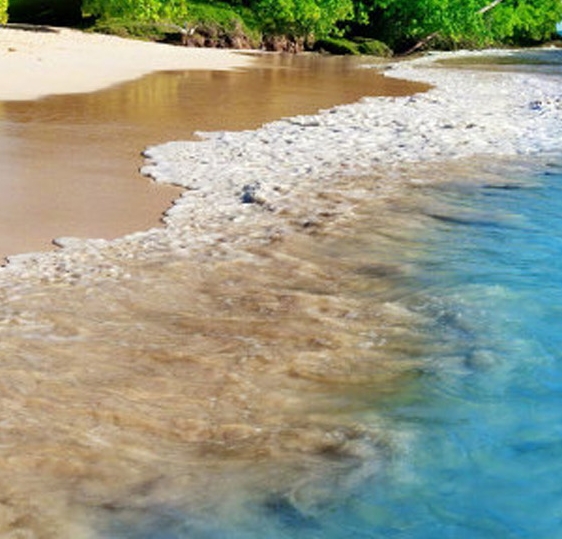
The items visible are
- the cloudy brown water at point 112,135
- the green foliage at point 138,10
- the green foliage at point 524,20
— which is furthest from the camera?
the green foliage at point 524,20

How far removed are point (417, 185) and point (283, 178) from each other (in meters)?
1.38

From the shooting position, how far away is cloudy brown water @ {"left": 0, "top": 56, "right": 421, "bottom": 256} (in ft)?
25.4

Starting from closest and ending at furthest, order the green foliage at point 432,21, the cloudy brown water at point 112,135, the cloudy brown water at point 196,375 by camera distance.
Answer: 1. the cloudy brown water at point 196,375
2. the cloudy brown water at point 112,135
3. the green foliage at point 432,21

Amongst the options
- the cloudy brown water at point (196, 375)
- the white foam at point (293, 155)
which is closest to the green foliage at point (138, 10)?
the white foam at point (293, 155)

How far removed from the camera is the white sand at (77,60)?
18.1 m

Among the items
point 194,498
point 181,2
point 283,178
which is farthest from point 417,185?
point 181,2

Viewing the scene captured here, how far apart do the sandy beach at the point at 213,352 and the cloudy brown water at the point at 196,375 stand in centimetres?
1

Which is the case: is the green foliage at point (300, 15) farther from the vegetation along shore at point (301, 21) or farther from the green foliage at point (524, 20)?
the green foliage at point (524, 20)

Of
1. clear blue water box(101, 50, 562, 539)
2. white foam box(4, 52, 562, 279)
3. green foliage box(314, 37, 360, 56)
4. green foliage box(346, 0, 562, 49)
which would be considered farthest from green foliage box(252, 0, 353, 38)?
clear blue water box(101, 50, 562, 539)

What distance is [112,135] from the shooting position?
12031 mm

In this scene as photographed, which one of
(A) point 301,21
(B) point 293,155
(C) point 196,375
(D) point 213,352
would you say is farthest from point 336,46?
(C) point 196,375

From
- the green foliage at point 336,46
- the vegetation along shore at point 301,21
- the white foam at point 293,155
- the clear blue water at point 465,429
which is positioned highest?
the vegetation along shore at point 301,21

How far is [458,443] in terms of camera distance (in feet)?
13.9

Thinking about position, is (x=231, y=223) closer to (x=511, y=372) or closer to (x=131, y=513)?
(x=511, y=372)
